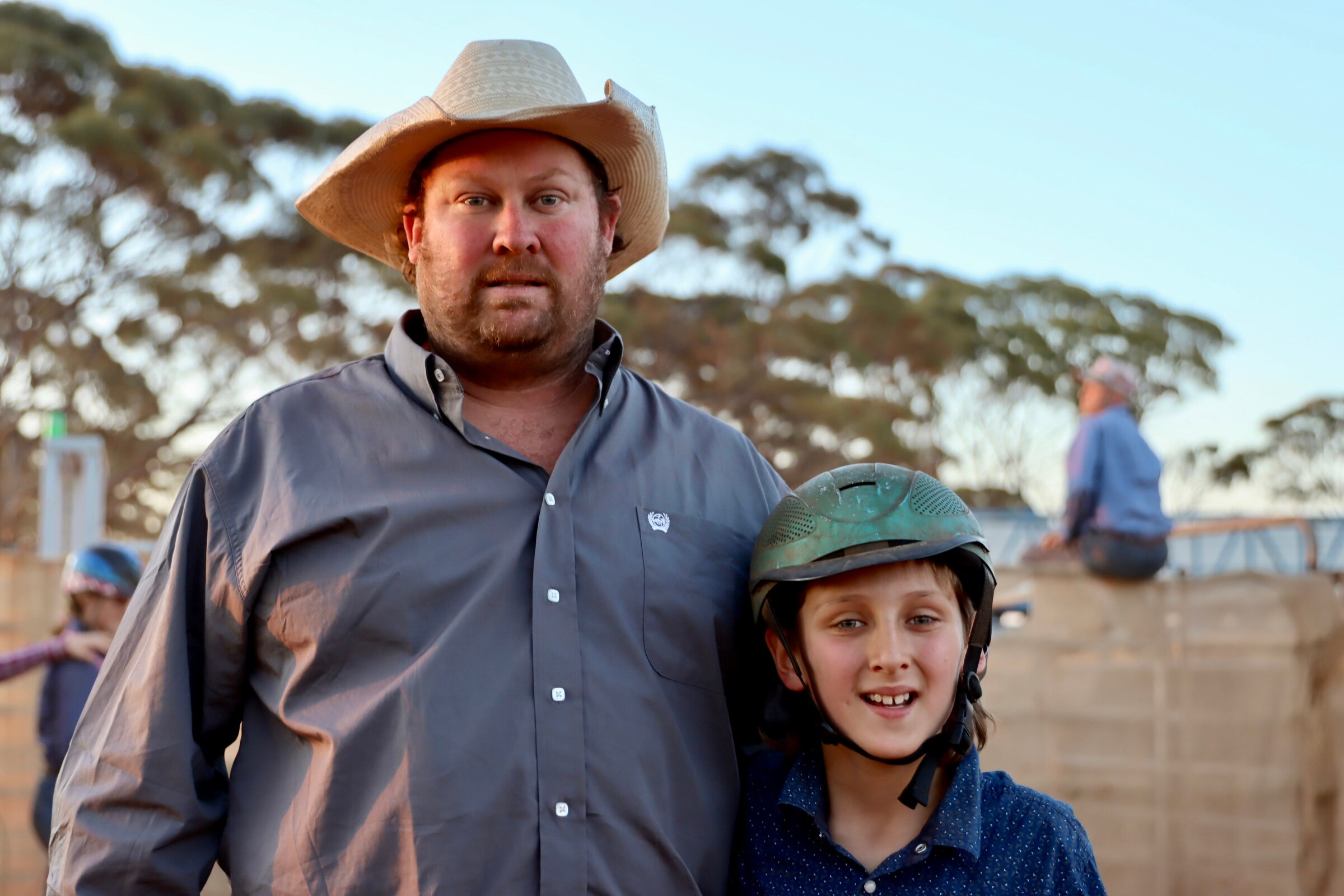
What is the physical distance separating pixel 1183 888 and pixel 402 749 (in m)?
6.27

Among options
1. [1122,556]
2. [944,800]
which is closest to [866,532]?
[944,800]

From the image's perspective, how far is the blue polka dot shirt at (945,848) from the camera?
7.55 feet

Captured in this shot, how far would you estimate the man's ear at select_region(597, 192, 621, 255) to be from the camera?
Answer: 2750mm

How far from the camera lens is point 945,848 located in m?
2.36

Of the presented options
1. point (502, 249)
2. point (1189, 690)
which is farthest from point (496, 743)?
point (1189, 690)

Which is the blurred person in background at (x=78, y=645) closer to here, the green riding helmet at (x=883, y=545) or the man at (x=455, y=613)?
the man at (x=455, y=613)

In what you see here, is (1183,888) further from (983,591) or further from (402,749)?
(402,749)

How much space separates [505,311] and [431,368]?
181 millimetres

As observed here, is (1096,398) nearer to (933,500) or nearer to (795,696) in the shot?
(933,500)

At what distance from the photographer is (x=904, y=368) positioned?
27578mm

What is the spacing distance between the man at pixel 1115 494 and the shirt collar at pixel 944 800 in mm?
4895

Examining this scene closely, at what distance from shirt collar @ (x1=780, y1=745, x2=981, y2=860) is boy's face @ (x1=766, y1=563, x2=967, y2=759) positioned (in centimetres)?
10

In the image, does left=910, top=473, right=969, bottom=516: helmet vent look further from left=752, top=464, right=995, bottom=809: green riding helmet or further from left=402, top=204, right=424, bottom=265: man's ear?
left=402, top=204, right=424, bottom=265: man's ear

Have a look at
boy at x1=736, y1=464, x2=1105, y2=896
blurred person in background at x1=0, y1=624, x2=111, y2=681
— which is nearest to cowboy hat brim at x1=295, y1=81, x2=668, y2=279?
boy at x1=736, y1=464, x2=1105, y2=896
